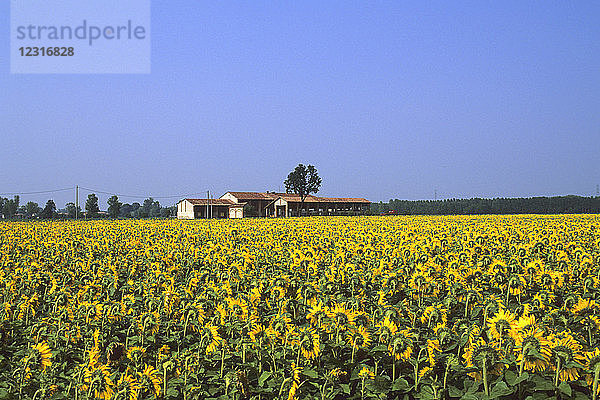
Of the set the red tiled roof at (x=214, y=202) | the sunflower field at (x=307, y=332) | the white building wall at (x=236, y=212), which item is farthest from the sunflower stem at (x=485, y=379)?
the red tiled roof at (x=214, y=202)

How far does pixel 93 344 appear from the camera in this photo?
5.60 metres

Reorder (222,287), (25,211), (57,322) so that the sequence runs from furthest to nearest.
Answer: (25,211), (222,287), (57,322)

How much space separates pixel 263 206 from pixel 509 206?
44199mm

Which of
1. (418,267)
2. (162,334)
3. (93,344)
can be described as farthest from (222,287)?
(418,267)

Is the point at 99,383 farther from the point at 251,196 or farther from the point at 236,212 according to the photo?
the point at 251,196

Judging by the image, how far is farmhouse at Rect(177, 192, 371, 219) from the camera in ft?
270

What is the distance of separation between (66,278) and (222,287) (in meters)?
3.12

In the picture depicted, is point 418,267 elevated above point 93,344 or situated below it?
above

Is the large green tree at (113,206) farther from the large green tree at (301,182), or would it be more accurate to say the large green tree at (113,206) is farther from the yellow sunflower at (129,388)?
the yellow sunflower at (129,388)

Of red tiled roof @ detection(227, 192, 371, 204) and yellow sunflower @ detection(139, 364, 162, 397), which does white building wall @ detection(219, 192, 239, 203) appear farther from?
yellow sunflower @ detection(139, 364, 162, 397)

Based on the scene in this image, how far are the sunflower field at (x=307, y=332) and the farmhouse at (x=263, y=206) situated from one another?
69.7m

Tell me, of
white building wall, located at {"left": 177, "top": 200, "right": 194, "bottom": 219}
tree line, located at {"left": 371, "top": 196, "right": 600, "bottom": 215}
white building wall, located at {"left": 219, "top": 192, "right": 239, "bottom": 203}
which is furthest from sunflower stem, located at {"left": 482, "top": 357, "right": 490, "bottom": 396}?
white building wall, located at {"left": 219, "top": 192, "right": 239, "bottom": 203}

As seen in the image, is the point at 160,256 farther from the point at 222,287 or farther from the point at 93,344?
the point at 93,344

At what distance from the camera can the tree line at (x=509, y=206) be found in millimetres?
85438
